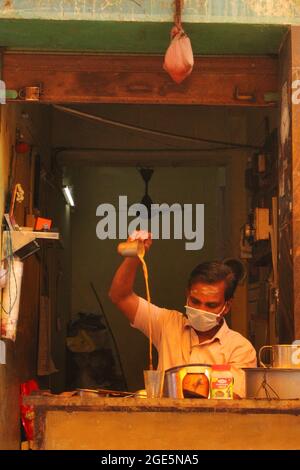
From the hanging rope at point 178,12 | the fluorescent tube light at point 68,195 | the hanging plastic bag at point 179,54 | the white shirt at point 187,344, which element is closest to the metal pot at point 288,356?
the white shirt at point 187,344

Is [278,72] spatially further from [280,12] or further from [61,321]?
[61,321]

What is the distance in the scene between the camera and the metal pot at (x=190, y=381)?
354 centimetres

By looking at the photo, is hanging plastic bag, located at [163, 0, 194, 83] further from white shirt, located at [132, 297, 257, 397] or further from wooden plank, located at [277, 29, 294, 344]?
white shirt, located at [132, 297, 257, 397]

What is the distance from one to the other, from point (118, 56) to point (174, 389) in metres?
2.14

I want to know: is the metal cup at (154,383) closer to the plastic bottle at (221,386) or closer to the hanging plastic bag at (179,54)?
the plastic bottle at (221,386)

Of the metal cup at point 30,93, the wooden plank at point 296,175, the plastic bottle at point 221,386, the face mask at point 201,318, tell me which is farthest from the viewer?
the metal cup at point 30,93

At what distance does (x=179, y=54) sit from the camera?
4.07m

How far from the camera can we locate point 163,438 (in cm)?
336

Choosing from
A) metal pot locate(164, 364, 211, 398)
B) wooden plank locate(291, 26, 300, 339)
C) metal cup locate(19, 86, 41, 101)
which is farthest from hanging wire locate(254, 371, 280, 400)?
metal cup locate(19, 86, 41, 101)

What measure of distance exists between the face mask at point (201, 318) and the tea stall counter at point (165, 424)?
119 centimetres

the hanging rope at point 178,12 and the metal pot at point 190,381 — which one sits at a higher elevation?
the hanging rope at point 178,12

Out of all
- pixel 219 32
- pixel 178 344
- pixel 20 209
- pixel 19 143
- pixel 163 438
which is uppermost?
pixel 219 32

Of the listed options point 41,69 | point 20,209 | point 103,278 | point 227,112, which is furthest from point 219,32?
point 103,278

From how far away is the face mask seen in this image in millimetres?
4531
